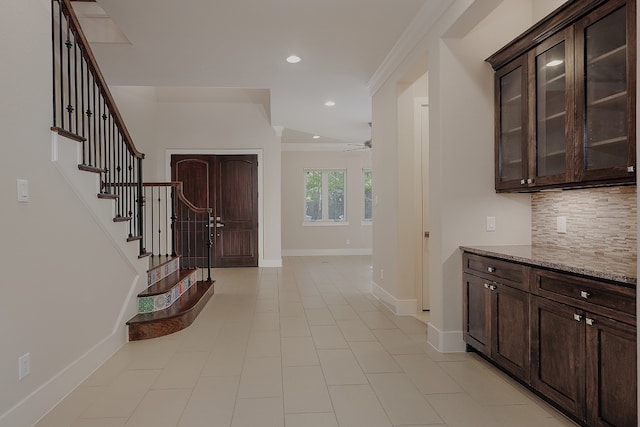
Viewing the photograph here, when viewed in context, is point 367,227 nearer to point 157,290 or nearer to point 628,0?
point 157,290

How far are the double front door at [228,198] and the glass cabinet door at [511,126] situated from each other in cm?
598

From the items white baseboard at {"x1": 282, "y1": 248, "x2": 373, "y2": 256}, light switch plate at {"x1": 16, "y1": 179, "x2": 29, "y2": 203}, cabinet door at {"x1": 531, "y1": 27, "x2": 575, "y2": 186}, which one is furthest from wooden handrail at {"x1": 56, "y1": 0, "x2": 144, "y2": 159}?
white baseboard at {"x1": 282, "y1": 248, "x2": 373, "y2": 256}

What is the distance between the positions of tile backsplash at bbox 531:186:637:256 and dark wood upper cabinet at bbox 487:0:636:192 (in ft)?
0.85

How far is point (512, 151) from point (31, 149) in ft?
10.5

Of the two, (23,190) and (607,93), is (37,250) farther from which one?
(607,93)

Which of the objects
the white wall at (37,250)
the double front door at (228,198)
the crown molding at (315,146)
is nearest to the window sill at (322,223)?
the crown molding at (315,146)

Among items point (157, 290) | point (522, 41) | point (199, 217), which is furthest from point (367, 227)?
point (522, 41)

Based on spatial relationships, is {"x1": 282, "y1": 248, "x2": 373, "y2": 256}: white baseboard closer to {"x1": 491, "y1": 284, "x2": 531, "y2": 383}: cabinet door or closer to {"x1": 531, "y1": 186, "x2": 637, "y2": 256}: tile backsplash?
{"x1": 531, "y1": 186, "x2": 637, "y2": 256}: tile backsplash

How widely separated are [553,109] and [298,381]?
8.10 feet

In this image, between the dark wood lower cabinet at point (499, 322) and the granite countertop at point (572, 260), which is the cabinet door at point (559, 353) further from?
the granite countertop at point (572, 260)

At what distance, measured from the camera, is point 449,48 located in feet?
11.4

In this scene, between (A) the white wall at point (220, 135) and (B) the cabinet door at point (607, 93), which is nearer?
(B) the cabinet door at point (607, 93)

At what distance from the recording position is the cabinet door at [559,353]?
2.17m

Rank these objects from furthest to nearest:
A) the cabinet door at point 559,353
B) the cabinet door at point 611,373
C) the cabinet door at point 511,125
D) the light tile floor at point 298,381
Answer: the cabinet door at point 511,125, the light tile floor at point 298,381, the cabinet door at point 559,353, the cabinet door at point 611,373
